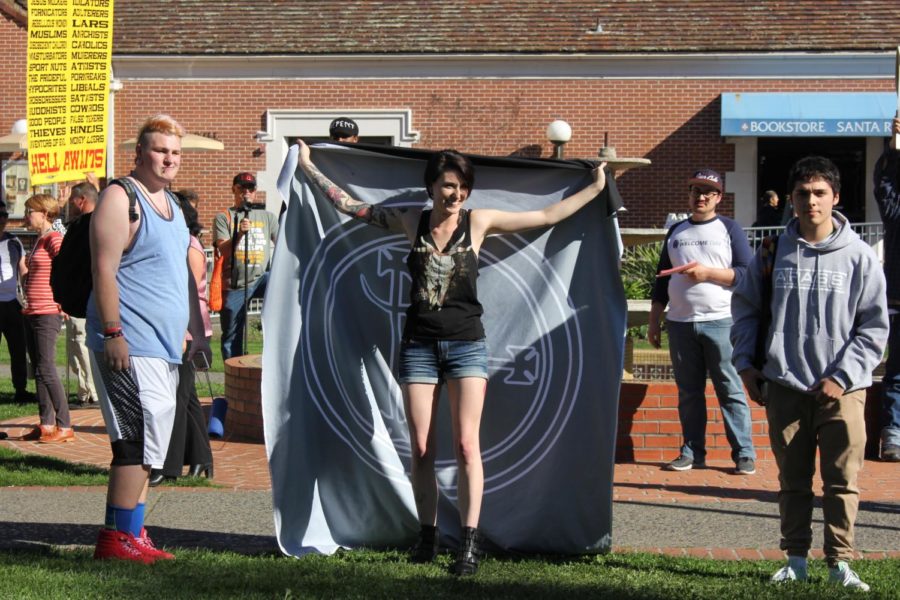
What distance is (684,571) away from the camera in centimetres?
574

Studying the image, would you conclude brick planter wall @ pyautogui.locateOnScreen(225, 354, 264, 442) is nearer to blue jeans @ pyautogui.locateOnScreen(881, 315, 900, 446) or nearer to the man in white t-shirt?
the man in white t-shirt

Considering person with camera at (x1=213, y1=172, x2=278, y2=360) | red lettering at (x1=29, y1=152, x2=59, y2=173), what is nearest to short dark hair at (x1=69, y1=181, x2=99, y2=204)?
red lettering at (x1=29, y1=152, x2=59, y2=173)

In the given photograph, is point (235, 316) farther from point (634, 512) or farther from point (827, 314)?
point (827, 314)

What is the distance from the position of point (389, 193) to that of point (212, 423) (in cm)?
389

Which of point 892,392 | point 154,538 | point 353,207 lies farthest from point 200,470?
point 892,392

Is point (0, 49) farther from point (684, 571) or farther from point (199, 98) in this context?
point (684, 571)

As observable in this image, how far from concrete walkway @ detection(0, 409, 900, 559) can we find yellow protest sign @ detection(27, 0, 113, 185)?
6.67 ft

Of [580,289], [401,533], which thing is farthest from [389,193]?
[401,533]

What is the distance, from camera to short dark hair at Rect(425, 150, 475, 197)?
5730 millimetres

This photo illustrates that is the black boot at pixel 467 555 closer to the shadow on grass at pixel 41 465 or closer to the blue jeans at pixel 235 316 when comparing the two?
the shadow on grass at pixel 41 465

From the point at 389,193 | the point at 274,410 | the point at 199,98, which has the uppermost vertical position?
the point at 199,98

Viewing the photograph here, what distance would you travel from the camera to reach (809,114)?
2244 cm

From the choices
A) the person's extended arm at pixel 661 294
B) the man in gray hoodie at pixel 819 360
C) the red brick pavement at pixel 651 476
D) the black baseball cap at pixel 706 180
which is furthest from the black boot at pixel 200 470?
the man in gray hoodie at pixel 819 360

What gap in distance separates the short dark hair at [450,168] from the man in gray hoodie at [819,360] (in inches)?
54.2
